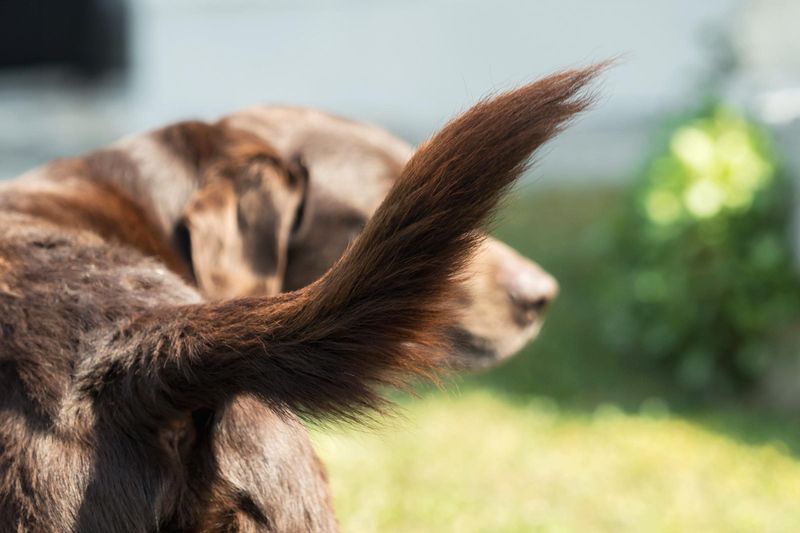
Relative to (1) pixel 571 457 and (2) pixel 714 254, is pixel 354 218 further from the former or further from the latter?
(2) pixel 714 254

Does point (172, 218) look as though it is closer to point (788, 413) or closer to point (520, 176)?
Result: point (520, 176)

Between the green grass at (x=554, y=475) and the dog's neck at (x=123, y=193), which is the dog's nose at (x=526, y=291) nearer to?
the green grass at (x=554, y=475)

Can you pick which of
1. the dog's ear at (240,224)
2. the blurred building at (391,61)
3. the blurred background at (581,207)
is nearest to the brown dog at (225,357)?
the blurred background at (581,207)

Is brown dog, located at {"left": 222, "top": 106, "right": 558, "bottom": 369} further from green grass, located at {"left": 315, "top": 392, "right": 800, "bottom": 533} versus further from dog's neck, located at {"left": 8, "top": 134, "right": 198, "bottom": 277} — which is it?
green grass, located at {"left": 315, "top": 392, "right": 800, "bottom": 533}

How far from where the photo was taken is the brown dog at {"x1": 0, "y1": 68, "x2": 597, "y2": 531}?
5.72 feet

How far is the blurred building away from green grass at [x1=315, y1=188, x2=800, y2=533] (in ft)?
7.54

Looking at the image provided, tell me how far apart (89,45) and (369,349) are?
9.44 metres

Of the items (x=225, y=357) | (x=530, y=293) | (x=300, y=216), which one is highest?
(x=225, y=357)

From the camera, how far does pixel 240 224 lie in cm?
319

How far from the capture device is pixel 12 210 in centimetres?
265

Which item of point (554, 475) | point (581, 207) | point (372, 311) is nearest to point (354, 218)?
point (554, 475)

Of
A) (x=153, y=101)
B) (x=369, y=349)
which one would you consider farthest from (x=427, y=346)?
(x=153, y=101)

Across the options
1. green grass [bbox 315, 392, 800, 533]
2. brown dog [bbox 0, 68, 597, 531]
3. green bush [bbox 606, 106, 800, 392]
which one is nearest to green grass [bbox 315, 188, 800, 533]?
green grass [bbox 315, 392, 800, 533]

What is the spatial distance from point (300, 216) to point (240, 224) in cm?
35
